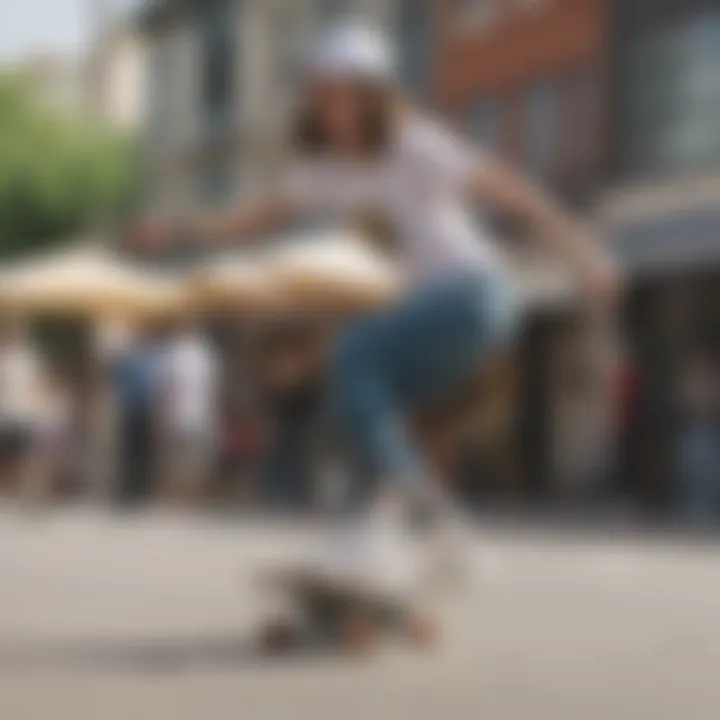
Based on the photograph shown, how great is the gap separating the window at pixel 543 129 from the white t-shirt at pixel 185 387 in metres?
14.0

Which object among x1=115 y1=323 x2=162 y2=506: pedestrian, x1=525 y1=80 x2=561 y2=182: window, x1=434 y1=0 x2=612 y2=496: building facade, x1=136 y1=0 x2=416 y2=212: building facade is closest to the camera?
x1=115 y1=323 x2=162 y2=506: pedestrian

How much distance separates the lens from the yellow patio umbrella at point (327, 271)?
25.8ft

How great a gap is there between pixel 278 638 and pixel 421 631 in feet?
1.29

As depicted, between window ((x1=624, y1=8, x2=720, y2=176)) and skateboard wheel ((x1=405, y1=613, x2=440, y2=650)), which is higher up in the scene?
window ((x1=624, y1=8, x2=720, y2=176))

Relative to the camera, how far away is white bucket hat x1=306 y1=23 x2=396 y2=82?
23.5ft

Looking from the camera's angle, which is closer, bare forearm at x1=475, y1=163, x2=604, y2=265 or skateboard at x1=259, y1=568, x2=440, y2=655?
bare forearm at x1=475, y1=163, x2=604, y2=265

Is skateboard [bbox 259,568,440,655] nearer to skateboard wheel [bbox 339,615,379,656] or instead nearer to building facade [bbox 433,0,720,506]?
skateboard wheel [bbox 339,615,379,656]

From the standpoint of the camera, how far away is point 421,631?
7.04m

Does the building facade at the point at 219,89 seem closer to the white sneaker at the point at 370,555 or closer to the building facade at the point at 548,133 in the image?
the building facade at the point at 548,133

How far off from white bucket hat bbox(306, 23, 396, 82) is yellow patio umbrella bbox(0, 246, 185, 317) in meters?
15.5

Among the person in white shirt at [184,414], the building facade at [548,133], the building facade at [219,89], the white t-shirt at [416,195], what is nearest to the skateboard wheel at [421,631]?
the white t-shirt at [416,195]

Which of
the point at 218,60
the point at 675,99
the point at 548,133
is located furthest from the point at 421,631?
the point at 218,60

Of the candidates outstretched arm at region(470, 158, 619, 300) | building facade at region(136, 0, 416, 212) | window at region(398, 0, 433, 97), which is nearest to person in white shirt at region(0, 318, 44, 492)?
outstretched arm at region(470, 158, 619, 300)

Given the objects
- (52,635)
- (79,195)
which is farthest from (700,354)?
(79,195)
